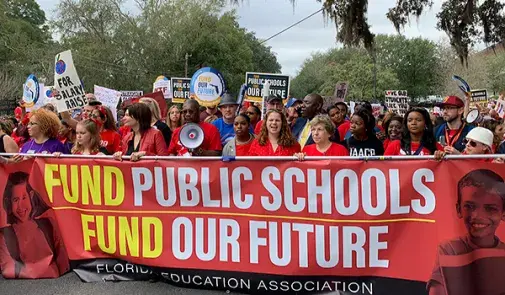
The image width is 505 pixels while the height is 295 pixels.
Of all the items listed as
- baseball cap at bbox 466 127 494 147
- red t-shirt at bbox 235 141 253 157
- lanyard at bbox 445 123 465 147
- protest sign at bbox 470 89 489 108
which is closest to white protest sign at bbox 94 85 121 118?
red t-shirt at bbox 235 141 253 157

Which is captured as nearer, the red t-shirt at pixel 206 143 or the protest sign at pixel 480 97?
the red t-shirt at pixel 206 143

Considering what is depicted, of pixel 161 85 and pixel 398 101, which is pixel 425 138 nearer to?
pixel 398 101

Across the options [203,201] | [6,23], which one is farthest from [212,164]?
[6,23]

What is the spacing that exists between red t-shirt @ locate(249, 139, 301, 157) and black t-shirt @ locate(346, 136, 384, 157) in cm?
88

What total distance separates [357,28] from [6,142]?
6191 millimetres

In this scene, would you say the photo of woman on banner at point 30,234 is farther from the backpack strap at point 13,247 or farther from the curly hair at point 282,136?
the curly hair at point 282,136

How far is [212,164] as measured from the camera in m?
4.58

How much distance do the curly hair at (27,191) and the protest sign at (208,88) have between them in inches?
149

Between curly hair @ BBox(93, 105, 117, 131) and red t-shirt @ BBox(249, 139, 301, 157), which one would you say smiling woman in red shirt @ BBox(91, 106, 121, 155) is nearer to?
curly hair @ BBox(93, 105, 117, 131)

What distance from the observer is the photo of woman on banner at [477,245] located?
393 cm

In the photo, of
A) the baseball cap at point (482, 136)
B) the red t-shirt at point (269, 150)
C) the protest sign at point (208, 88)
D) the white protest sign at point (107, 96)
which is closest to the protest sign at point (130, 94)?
the white protest sign at point (107, 96)

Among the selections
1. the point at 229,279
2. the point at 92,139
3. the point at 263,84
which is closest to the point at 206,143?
the point at 92,139

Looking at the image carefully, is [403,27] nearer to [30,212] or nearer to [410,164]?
[410,164]

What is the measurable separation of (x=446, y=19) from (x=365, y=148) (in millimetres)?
4789
